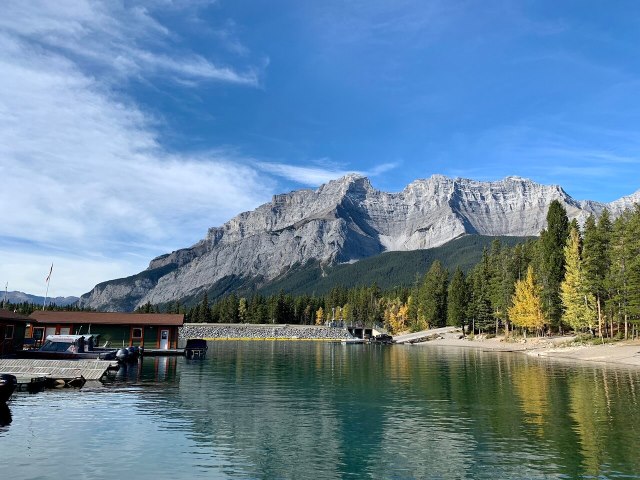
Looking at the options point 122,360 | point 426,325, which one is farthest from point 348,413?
point 426,325

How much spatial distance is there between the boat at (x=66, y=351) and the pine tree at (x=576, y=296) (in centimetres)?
7970


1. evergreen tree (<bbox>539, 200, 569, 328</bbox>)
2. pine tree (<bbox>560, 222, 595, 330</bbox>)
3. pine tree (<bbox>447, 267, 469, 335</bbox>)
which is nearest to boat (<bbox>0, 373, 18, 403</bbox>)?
pine tree (<bbox>560, 222, 595, 330</bbox>)

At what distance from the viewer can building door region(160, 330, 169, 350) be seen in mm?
91062

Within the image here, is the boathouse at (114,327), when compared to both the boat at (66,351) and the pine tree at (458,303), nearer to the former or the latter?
the boat at (66,351)

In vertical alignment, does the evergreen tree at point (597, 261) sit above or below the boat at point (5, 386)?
above

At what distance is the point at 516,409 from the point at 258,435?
18.6 m

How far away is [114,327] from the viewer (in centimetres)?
8819

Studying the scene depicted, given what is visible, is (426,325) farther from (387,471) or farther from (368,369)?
(387,471)

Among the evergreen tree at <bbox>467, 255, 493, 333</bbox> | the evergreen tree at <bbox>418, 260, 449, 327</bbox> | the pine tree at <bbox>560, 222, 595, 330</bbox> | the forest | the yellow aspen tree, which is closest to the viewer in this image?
the forest

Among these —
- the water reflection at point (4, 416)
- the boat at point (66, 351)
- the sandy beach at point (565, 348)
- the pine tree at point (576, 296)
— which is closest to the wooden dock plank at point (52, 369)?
the water reflection at point (4, 416)

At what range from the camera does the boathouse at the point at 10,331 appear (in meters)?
61.1

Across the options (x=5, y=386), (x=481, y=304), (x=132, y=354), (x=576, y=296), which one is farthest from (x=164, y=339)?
(x=481, y=304)

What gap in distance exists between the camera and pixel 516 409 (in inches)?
1351

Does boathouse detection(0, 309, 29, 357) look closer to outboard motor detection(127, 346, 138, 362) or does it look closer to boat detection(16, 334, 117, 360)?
boat detection(16, 334, 117, 360)
